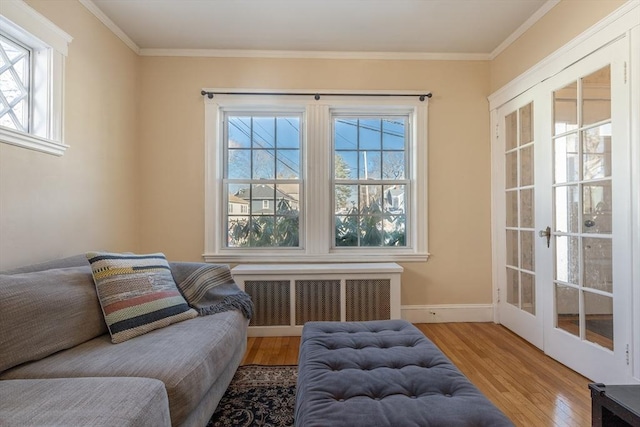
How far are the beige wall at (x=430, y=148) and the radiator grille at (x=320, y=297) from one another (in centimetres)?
75

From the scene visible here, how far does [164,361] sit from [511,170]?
294 centimetres

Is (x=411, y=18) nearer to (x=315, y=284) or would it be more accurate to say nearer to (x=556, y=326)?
(x=315, y=284)

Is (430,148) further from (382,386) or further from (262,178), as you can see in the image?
(382,386)

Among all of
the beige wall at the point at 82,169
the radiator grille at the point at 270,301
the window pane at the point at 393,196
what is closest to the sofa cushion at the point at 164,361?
the beige wall at the point at 82,169

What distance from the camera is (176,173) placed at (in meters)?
2.88

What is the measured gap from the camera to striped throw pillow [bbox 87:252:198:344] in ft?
4.86

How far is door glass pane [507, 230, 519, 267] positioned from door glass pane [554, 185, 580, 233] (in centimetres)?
52

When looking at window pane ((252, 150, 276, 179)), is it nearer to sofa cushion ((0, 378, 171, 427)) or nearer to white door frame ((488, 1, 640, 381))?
sofa cushion ((0, 378, 171, 427))

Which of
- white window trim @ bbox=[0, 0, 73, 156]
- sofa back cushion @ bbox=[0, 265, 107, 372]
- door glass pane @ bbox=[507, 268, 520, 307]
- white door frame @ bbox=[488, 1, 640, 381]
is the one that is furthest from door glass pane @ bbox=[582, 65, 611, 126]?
white window trim @ bbox=[0, 0, 73, 156]

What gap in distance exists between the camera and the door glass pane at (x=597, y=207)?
6.02 feet

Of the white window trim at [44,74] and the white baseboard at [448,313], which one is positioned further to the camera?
the white baseboard at [448,313]

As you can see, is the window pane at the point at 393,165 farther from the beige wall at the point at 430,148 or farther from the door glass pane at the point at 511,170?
the door glass pane at the point at 511,170

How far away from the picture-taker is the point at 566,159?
83.4 inches

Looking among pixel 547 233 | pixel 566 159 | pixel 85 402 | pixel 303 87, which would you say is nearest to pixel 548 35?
pixel 566 159
